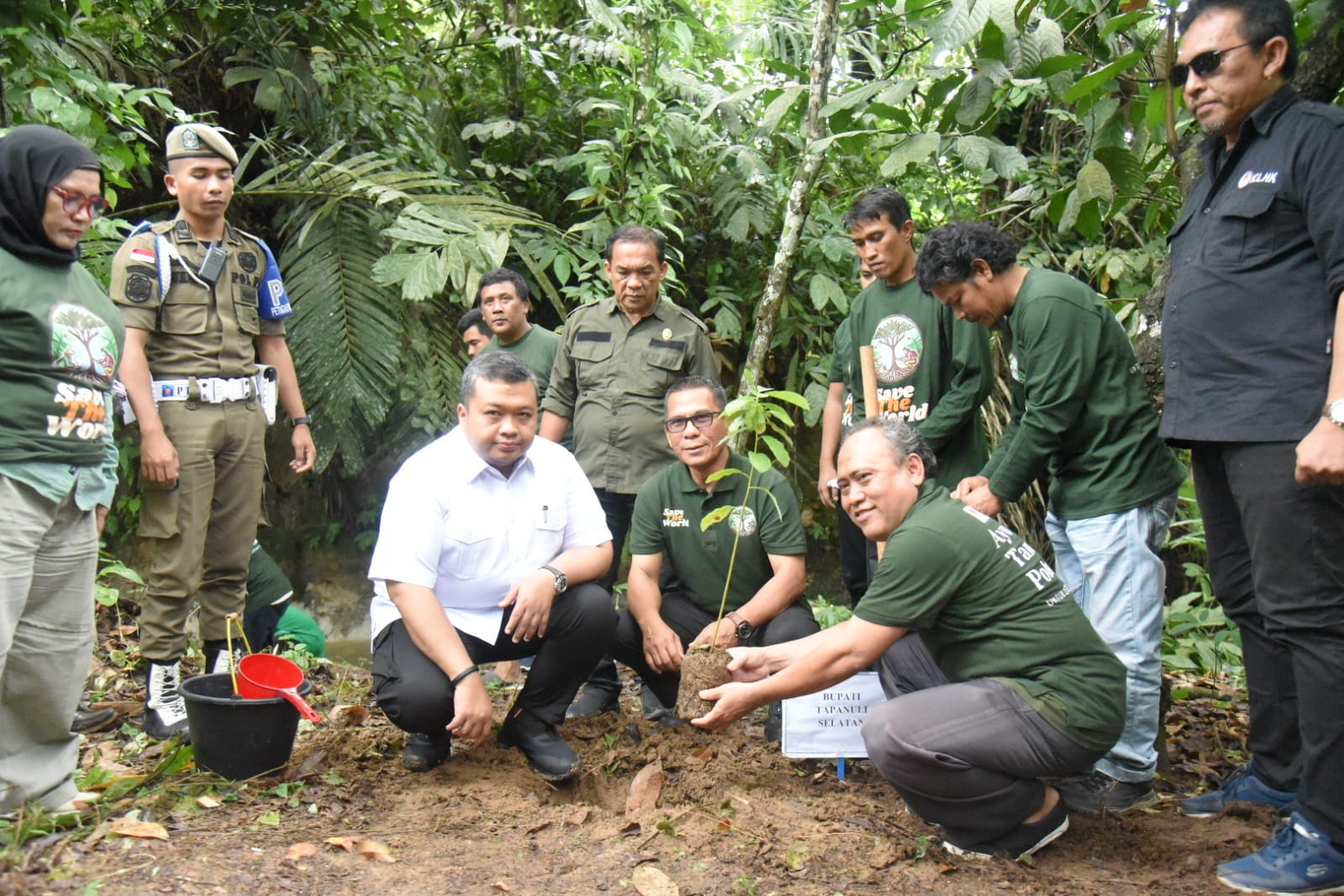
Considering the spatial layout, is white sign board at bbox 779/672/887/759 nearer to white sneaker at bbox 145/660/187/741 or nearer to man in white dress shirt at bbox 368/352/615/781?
man in white dress shirt at bbox 368/352/615/781

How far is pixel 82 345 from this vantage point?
9.41ft

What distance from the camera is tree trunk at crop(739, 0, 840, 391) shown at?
4949mm

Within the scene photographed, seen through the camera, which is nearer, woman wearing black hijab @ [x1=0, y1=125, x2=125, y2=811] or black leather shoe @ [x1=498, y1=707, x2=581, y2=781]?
woman wearing black hijab @ [x1=0, y1=125, x2=125, y2=811]

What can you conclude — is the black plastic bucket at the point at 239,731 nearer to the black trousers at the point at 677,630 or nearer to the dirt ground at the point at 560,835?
the dirt ground at the point at 560,835

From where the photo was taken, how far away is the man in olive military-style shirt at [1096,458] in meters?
3.14

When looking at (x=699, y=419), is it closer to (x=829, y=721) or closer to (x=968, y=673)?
(x=829, y=721)

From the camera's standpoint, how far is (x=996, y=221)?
6953mm

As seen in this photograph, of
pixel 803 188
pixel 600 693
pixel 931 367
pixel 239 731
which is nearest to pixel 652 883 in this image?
pixel 239 731

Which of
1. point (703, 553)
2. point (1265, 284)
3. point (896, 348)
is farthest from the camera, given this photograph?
point (896, 348)

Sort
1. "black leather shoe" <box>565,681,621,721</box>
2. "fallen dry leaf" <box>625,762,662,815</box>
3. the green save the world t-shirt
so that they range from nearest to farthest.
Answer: "fallen dry leaf" <box>625,762,662,815</box> < the green save the world t-shirt < "black leather shoe" <box>565,681,621,721</box>

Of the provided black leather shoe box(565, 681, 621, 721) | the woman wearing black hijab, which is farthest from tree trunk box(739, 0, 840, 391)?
the woman wearing black hijab

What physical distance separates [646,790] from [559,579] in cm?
69

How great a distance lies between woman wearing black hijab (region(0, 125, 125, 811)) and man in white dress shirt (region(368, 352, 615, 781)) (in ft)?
2.61

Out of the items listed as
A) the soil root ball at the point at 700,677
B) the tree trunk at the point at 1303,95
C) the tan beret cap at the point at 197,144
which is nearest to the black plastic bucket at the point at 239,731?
the soil root ball at the point at 700,677
